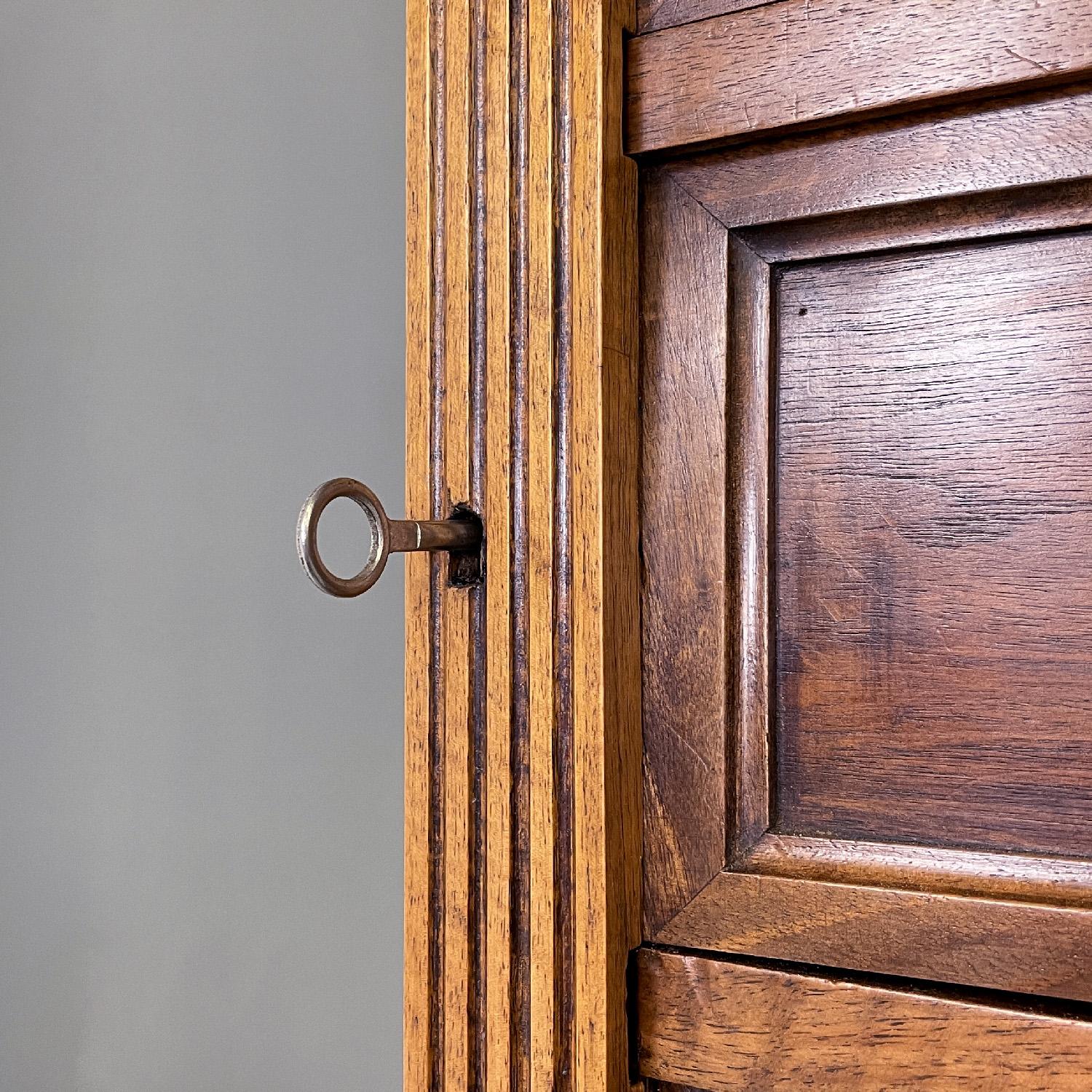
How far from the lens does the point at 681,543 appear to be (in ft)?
1.53

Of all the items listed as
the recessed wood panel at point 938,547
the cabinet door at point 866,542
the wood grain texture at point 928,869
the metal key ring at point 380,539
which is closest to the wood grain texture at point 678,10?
the cabinet door at point 866,542

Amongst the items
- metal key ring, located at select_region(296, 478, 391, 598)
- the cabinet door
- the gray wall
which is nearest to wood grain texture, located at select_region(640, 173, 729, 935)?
the cabinet door

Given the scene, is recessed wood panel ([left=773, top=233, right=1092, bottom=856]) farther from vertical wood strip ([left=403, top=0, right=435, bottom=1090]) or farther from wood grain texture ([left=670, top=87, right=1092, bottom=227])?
vertical wood strip ([left=403, top=0, right=435, bottom=1090])

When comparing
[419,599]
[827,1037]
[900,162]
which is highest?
[900,162]

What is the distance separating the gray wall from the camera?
0.75 m

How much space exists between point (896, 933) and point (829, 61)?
342 millimetres

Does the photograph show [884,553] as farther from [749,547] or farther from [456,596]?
[456,596]

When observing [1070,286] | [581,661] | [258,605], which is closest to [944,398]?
[1070,286]

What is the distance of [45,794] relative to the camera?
0.91 metres

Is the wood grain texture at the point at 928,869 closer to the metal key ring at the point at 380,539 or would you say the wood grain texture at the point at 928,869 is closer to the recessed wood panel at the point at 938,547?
the recessed wood panel at the point at 938,547

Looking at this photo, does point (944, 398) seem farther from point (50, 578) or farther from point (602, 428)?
point (50, 578)

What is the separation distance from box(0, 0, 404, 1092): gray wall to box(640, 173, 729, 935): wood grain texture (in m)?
0.29

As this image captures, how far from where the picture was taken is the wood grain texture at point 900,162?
1.30 feet

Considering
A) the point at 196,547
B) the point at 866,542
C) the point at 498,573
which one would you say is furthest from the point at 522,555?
the point at 196,547
